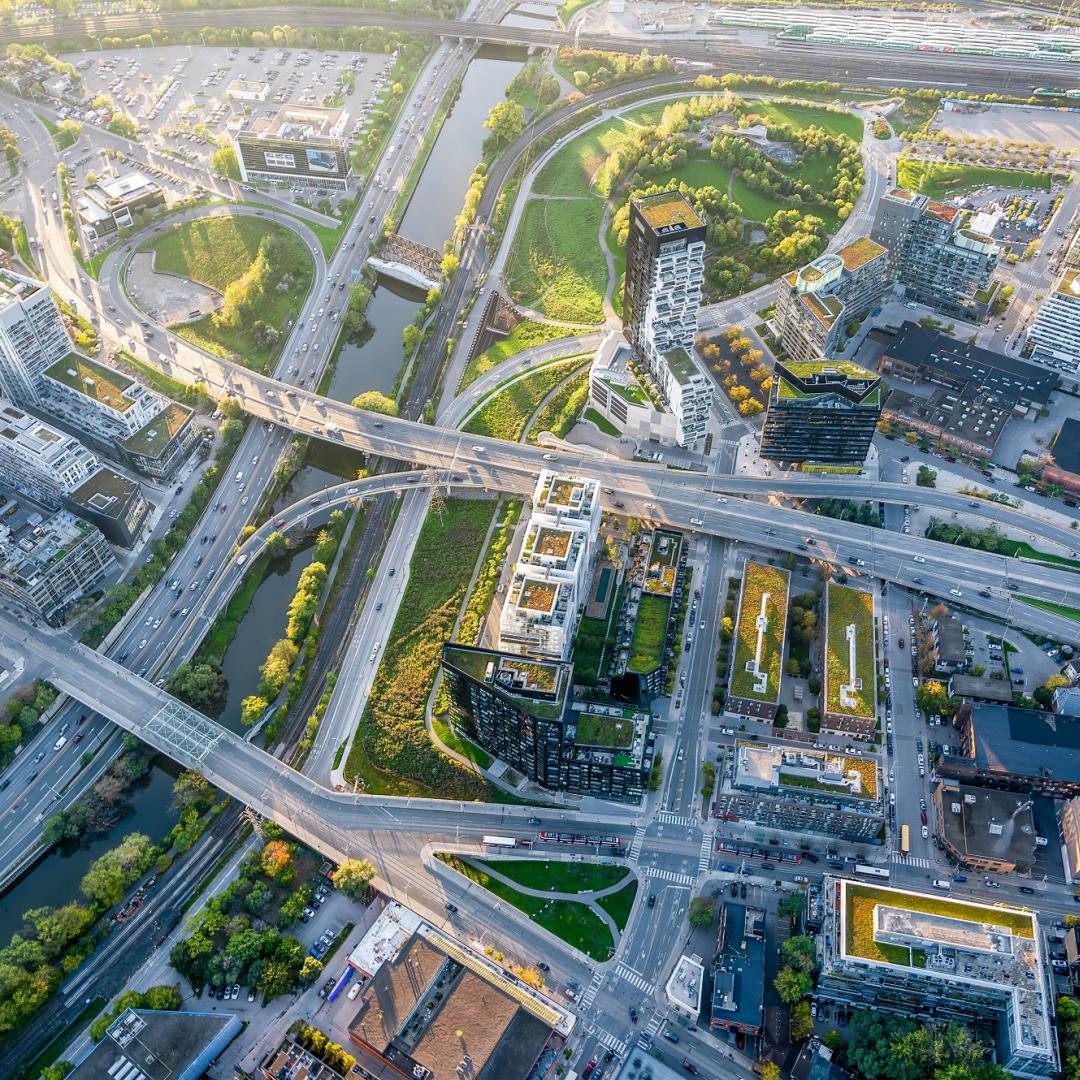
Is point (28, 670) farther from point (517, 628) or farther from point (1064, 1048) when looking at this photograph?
point (1064, 1048)

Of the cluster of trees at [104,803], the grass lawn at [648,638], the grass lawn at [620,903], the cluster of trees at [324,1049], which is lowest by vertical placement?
the cluster of trees at [324,1049]

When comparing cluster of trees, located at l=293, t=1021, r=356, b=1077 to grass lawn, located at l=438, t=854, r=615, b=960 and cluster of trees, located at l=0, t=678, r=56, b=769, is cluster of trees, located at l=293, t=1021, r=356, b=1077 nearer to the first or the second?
grass lawn, located at l=438, t=854, r=615, b=960

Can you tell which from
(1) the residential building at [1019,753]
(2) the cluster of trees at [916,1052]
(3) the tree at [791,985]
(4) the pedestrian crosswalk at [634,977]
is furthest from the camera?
(1) the residential building at [1019,753]

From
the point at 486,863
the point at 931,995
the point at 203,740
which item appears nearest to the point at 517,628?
the point at 486,863

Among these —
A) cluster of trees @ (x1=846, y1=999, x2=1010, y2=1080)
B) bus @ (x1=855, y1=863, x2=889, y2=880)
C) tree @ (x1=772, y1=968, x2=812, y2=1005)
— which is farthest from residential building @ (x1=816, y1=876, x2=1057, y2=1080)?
bus @ (x1=855, y1=863, x2=889, y2=880)

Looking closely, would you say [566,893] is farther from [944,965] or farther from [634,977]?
[944,965]


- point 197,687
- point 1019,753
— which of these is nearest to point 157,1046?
point 197,687

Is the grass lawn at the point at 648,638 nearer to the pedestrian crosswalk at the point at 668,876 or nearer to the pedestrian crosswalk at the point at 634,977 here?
the pedestrian crosswalk at the point at 668,876

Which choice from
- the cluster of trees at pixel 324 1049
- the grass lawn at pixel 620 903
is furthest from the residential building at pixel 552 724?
the cluster of trees at pixel 324 1049
